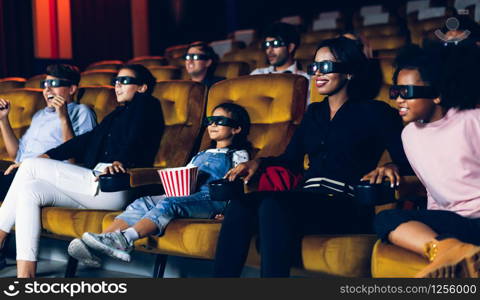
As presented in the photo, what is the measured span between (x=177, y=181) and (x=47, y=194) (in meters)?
0.54

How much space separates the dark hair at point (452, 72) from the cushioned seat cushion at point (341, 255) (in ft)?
1.22

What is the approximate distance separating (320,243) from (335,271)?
71mm

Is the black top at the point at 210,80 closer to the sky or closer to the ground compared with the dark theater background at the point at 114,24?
closer to the ground

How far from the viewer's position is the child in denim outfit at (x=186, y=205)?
183 centimetres

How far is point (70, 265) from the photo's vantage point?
222cm

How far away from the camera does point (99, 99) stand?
116 inches

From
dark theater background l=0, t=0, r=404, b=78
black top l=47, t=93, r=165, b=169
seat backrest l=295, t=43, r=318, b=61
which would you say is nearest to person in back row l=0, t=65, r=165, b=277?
black top l=47, t=93, r=165, b=169

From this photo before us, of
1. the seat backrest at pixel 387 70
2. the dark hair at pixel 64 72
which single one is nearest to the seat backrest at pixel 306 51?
the dark hair at pixel 64 72

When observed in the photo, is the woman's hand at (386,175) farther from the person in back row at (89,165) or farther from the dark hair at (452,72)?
the person in back row at (89,165)

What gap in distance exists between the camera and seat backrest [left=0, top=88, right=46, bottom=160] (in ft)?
10.4

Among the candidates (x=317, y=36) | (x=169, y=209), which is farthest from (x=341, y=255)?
(x=317, y=36)

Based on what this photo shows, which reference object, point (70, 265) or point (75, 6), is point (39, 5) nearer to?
point (75, 6)

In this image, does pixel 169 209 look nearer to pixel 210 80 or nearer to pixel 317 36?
pixel 210 80

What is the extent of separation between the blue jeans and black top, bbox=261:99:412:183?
21cm
